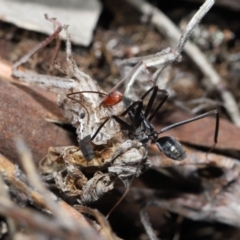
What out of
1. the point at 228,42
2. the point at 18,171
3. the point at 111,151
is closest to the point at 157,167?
the point at 111,151

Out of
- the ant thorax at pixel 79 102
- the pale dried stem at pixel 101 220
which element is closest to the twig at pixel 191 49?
the ant thorax at pixel 79 102

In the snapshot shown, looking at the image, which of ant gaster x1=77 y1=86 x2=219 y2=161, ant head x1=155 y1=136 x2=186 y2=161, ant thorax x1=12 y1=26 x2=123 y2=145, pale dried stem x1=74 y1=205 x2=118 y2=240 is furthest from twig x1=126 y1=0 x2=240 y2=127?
pale dried stem x1=74 y1=205 x2=118 y2=240

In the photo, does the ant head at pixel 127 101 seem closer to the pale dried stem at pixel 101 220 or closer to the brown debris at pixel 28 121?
the brown debris at pixel 28 121

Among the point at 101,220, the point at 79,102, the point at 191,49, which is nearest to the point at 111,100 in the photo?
the point at 79,102

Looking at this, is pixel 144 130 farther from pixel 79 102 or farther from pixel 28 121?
pixel 28 121

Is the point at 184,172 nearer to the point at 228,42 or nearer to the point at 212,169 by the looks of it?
the point at 212,169

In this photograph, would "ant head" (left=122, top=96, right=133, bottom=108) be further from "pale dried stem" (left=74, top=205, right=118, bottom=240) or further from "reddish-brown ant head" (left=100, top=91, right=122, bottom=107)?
"pale dried stem" (left=74, top=205, right=118, bottom=240)

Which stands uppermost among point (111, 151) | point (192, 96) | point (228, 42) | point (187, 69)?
point (228, 42)
